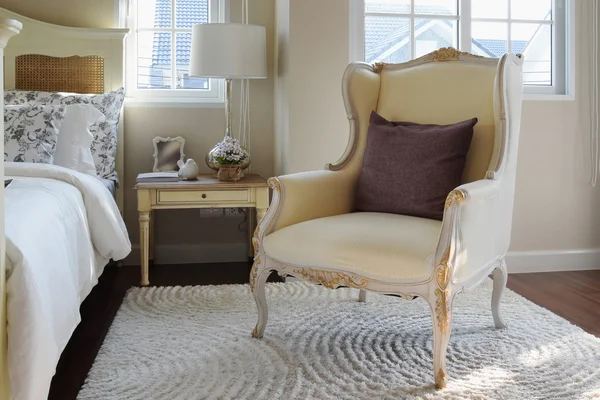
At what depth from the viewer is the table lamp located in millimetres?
3525

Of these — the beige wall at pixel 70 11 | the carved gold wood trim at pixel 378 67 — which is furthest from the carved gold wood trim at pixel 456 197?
the beige wall at pixel 70 11

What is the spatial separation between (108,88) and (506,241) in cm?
242

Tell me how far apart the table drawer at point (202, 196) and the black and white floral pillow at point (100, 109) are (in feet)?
1.53

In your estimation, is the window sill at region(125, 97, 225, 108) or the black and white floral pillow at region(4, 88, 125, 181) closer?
the black and white floral pillow at region(4, 88, 125, 181)

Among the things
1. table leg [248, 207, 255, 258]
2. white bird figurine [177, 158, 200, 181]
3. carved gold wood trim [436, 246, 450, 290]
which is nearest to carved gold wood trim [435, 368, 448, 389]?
carved gold wood trim [436, 246, 450, 290]

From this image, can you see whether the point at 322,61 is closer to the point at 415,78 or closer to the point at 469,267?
the point at 415,78

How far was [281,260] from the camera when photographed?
7.94 ft

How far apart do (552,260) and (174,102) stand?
7.88ft

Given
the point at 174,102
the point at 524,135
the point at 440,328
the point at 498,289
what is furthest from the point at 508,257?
the point at 174,102

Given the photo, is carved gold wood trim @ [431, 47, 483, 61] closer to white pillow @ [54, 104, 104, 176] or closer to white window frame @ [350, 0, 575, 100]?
white window frame @ [350, 0, 575, 100]

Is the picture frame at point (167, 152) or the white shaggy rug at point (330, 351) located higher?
the picture frame at point (167, 152)

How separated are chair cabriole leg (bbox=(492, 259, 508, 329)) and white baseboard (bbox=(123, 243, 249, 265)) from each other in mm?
1842

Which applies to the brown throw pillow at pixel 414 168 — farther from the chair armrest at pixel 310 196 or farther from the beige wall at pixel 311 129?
the beige wall at pixel 311 129

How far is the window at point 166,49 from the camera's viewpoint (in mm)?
4012
